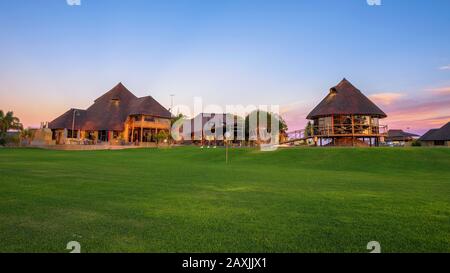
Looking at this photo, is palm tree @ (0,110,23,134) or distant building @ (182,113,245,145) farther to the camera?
distant building @ (182,113,245,145)

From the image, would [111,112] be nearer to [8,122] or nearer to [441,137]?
[8,122]

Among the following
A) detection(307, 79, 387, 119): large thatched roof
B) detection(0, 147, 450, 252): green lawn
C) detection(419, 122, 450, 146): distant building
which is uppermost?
detection(307, 79, 387, 119): large thatched roof

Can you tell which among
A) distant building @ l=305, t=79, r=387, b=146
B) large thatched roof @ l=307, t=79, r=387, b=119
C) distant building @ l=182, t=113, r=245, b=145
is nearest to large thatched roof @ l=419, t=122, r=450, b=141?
distant building @ l=305, t=79, r=387, b=146

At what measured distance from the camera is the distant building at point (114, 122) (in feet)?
196

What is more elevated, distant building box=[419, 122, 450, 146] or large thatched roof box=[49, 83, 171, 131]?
large thatched roof box=[49, 83, 171, 131]

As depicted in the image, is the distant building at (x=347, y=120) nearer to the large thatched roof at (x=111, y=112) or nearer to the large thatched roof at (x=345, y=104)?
the large thatched roof at (x=345, y=104)

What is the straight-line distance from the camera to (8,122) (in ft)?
214

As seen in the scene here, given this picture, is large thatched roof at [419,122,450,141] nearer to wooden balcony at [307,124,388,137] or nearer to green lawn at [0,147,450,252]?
wooden balcony at [307,124,388,137]

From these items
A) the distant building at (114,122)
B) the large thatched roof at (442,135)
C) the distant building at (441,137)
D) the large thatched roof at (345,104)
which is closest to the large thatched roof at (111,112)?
the distant building at (114,122)

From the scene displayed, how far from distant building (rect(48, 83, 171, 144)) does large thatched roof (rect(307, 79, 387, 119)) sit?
3278 cm

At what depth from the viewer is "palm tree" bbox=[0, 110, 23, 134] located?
6444 centimetres

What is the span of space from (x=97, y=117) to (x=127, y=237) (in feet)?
204

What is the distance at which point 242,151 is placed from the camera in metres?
34.2
